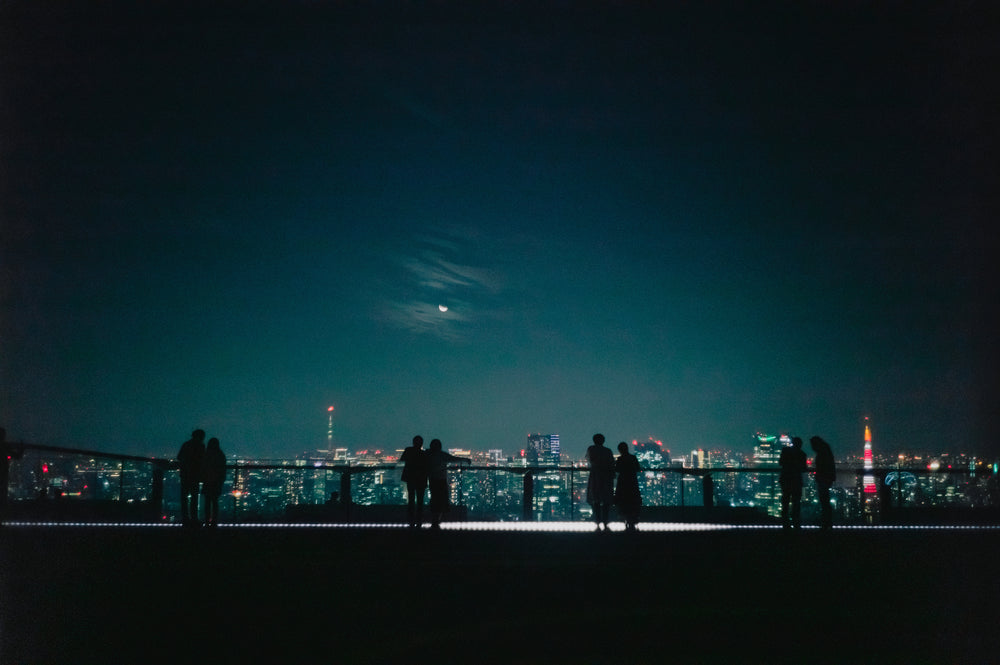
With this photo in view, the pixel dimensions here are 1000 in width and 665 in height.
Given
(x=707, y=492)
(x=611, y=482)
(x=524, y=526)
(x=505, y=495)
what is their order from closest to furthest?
(x=611, y=482) → (x=524, y=526) → (x=505, y=495) → (x=707, y=492)

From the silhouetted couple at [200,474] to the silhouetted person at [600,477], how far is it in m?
8.00

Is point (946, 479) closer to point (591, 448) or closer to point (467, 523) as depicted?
point (591, 448)

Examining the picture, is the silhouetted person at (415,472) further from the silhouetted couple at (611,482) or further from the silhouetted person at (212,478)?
the silhouetted person at (212,478)

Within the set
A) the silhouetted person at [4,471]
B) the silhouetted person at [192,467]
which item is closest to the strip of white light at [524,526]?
the silhouetted person at [192,467]

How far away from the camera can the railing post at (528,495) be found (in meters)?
19.9

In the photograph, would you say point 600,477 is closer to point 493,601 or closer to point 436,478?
point 436,478

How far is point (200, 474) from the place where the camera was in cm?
1630

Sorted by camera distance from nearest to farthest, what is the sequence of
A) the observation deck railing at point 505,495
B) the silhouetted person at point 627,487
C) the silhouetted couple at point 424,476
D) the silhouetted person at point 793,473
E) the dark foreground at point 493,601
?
the dark foreground at point 493,601 → the silhouetted couple at point 424,476 → the silhouetted person at point 627,487 → the silhouetted person at point 793,473 → the observation deck railing at point 505,495

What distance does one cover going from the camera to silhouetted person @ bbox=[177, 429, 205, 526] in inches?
639

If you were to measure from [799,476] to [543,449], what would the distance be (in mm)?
11678

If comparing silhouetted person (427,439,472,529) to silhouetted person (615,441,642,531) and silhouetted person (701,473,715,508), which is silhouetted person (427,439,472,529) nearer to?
silhouetted person (615,441,642,531)

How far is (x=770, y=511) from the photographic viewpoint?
20453mm

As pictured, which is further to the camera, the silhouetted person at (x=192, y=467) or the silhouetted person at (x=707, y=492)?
the silhouetted person at (x=707, y=492)

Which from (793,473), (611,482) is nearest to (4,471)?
(611,482)
